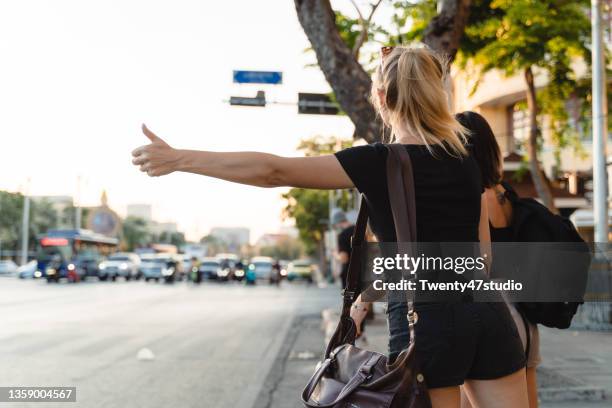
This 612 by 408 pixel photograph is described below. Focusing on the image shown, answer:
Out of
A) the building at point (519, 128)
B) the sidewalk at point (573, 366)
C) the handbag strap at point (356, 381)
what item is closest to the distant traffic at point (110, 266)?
the building at point (519, 128)

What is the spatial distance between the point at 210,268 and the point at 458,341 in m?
48.8

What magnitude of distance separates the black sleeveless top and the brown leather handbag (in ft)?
0.12

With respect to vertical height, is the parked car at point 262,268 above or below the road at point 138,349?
below

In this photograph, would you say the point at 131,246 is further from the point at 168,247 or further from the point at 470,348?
the point at 470,348

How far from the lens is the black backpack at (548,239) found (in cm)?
311

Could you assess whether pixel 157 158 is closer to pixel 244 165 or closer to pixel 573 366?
pixel 244 165

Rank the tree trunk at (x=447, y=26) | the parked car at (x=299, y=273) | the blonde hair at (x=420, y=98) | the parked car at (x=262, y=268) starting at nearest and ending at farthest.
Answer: the blonde hair at (x=420, y=98) → the tree trunk at (x=447, y=26) → the parked car at (x=262, y=268) → the parked car at (x=299, y=273)

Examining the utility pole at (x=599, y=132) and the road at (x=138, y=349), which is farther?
the utility pole at (x=599, y=132)

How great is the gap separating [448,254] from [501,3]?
10412 mm

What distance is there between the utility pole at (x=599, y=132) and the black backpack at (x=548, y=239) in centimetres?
1140

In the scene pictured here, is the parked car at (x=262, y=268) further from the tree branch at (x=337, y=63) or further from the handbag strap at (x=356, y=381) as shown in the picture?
the handbag strap at (x=356, y=381)

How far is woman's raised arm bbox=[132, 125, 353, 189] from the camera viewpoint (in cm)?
218

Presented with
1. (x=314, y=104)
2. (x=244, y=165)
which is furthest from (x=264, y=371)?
(x=314, y=104)

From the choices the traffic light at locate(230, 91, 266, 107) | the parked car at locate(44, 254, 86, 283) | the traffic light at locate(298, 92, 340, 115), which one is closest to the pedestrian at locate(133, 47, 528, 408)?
the traffic light at locate(230, 91, 266, 107)
